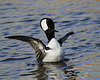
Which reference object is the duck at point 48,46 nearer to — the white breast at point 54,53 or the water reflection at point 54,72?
the white breast at point 54,53

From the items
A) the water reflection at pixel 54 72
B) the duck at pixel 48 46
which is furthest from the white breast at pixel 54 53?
the water reflection at pixel 54 72

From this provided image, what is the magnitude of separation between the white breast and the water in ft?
0.55

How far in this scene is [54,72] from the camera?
902cm

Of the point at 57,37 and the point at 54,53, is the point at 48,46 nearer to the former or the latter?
the point at 54,53

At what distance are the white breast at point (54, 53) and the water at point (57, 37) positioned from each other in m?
0.17

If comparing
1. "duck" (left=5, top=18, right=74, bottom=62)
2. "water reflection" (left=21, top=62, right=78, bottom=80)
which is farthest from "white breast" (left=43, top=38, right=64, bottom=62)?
"water reflection" (left=21, top=62, right=78, bottom=80)

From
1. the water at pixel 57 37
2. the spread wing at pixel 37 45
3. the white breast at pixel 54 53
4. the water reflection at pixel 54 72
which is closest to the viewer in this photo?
the water reflection at pixel 54 72

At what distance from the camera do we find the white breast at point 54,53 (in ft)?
32.1

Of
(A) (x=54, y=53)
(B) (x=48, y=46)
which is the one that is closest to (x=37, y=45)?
(B) (x=48, y=46)

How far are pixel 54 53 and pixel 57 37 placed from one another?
3009 millimetres

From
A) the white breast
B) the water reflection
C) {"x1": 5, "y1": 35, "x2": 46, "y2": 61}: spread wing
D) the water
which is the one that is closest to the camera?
the water reflection

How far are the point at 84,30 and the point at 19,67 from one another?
14.5 feet

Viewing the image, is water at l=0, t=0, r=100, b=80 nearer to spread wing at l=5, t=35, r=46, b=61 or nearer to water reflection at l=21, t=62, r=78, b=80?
water reflection at l=21, t=62, r=78, b=80

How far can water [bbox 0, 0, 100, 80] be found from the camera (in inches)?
353
